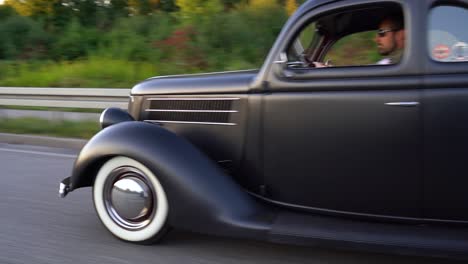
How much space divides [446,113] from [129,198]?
2.08 m

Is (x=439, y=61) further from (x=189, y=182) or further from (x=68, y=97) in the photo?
(x=68, y=97)

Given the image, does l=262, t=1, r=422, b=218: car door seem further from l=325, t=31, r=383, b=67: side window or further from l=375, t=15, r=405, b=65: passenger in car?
l=325, t=31, r=383, b=67: side window

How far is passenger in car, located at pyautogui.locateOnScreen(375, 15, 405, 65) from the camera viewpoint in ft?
10.9

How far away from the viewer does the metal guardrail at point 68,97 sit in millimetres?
8453

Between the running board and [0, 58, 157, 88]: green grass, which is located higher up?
[0, 58, 157, 88]: green grass

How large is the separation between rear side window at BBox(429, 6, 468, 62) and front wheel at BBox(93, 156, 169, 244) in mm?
1889

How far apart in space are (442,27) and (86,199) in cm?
336

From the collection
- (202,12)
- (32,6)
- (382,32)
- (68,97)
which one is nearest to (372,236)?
(382,32)

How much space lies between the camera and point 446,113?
3035 millimetres

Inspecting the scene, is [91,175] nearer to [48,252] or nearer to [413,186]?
[48,252]

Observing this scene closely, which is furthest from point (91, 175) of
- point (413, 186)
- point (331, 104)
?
point (413, 186)

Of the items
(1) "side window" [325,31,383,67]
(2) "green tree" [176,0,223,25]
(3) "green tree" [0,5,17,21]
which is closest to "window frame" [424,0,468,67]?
(1) "side window" [325,31,383,67]

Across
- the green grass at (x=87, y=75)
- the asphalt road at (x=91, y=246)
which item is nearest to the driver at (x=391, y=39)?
the asphalt road at (x=91, y=246)

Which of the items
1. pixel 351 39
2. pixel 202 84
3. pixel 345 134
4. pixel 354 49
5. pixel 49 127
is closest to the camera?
pixel 345 134
